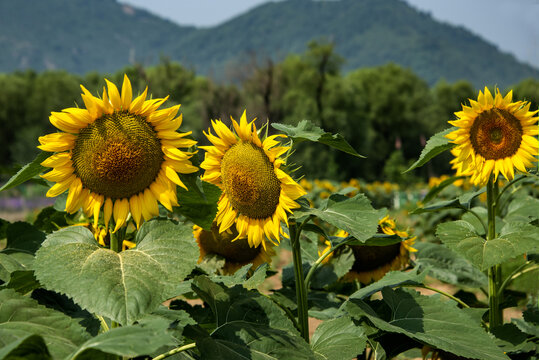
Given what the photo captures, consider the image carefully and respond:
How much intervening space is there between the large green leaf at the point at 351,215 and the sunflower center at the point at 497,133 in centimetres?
76

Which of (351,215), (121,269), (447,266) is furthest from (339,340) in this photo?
(447,266)

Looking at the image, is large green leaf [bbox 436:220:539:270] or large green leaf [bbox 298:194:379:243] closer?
large green leaf [bbox 298:194:379:243]

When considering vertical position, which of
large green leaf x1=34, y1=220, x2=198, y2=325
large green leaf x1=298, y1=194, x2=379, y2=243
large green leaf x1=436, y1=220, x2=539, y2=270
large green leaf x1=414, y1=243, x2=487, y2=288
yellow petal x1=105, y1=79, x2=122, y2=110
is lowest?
large green leaf x1=414, y1=243, x2=487, y2=288

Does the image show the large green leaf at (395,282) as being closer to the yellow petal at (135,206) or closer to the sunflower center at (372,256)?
the sunflower center at (372,256)

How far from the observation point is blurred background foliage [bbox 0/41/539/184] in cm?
3516

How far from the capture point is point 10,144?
148ft

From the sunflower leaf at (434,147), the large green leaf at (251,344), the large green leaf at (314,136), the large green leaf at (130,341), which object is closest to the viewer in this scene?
the large green leaf at (130,341)

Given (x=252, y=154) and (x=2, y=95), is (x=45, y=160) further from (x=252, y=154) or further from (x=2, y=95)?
(x=2, y=95)

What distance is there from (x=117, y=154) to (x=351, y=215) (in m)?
0.68

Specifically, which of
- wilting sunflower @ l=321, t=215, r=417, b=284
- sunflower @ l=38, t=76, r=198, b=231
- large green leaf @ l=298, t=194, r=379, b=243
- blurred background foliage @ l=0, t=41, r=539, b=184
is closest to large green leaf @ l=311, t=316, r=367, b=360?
large green leaf @ l=298, t=194, r=379, b=243

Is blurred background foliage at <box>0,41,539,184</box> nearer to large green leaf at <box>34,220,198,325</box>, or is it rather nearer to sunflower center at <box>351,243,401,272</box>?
sunflower center at <box>351,243,401,272</box>

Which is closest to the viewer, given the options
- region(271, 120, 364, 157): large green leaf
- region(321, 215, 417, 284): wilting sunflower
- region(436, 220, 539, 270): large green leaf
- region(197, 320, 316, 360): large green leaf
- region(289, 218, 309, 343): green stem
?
region(197, 320, 316, 360): large green leaf

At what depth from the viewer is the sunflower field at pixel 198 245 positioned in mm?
1188

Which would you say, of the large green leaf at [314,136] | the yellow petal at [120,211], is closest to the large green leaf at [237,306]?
the yellow petal at [120,211]
